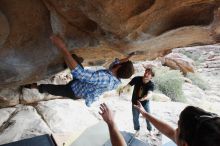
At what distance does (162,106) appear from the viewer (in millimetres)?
9516

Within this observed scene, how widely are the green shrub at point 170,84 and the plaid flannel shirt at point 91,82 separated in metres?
8.86

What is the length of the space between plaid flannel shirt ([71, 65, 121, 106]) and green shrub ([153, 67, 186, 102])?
8.86m

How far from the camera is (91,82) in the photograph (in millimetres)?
3604

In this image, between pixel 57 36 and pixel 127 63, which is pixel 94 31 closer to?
pixel 57 36

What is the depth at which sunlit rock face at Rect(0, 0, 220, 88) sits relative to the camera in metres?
2.73

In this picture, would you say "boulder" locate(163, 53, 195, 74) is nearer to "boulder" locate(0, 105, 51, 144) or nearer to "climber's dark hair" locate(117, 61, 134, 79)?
"boulder" locate(0, 105, 51, 144)

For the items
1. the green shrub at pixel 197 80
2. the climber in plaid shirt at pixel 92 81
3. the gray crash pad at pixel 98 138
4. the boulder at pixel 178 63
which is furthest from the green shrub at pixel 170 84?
the climber in plaid shirt at pixel 92 81

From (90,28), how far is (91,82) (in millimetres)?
655

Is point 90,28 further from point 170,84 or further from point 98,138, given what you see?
point 170,84

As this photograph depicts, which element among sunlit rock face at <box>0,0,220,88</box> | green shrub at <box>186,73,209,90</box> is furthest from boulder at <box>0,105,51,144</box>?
green shrub at <box>186,73,209,90</box>

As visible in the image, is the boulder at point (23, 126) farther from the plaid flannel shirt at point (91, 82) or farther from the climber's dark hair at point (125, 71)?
the climber's dark hair at point (125, 71)

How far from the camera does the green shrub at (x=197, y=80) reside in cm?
1527

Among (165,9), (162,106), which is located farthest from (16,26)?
(162,106)

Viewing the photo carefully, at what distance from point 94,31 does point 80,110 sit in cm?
527
